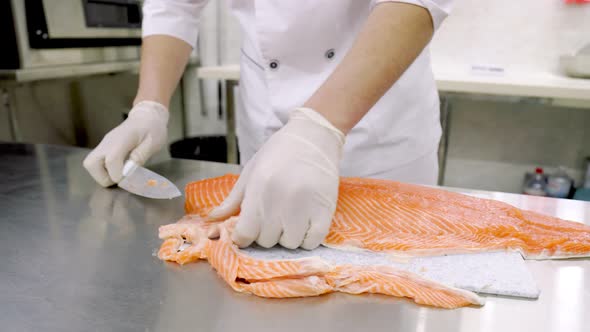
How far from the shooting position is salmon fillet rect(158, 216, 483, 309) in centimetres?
80

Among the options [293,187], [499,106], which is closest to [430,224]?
[293,187]

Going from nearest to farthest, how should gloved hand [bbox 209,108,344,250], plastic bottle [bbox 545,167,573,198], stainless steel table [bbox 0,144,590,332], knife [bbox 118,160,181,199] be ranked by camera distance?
stainless steel table [bbox 0,144,590,332]
gloved hand [bbox 209,108,344,250]
knife [bbox 118,160,181,199]
plastic bottle [bbox 545,167,573,198]

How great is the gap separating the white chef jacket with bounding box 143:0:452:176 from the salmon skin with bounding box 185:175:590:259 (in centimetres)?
21

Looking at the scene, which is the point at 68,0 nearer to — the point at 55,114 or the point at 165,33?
the point at 55,114

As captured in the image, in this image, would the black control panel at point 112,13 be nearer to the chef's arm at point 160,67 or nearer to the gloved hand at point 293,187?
the chef's arm at point 160,67

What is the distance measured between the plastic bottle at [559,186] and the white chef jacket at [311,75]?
197cm

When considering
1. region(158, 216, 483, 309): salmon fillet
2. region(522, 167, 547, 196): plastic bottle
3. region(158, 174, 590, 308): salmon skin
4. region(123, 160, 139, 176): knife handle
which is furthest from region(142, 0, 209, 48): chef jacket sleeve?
region(522, 167, 547, 196): plastic bottle

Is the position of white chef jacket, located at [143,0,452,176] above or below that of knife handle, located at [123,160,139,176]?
above

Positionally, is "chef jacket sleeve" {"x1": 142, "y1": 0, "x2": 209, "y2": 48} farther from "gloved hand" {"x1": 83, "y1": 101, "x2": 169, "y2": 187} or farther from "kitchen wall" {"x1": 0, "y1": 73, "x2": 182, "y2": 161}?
"kitchen wall" {"x1": 0, "y1": 73, "x2": 182, "y2": 161}

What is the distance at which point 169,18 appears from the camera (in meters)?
1.56

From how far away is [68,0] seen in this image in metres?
2.35

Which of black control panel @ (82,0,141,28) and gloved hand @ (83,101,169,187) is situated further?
black control panel @ (82,0,141,28)

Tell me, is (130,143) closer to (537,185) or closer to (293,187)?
(293,187)

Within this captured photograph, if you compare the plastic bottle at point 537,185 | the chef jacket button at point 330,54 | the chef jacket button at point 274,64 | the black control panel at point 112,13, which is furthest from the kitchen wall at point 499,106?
the chef jacket button at point 330,54
